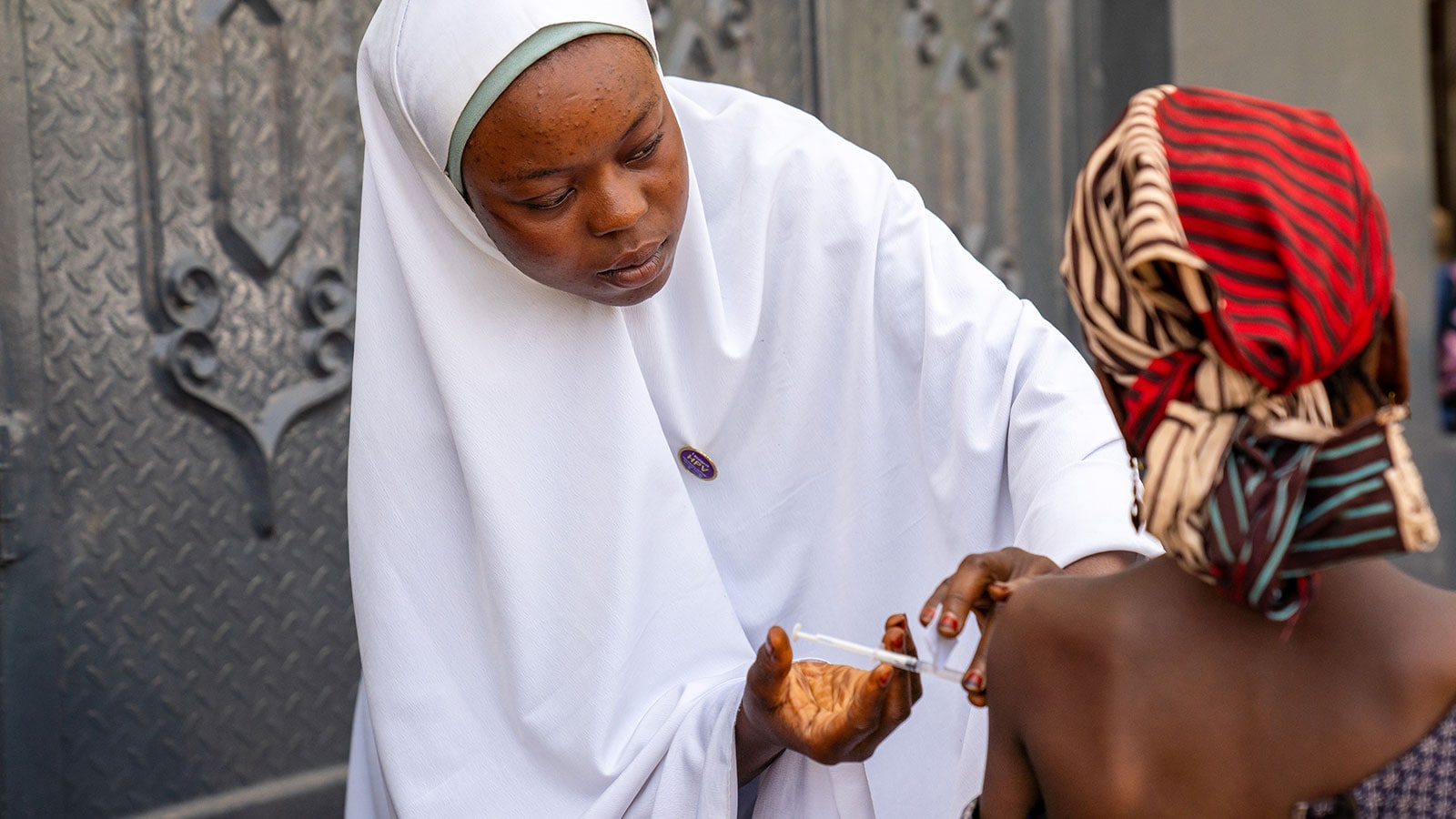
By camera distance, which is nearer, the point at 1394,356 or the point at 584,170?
the point at 1394,356

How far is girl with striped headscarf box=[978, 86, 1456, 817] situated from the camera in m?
1.22

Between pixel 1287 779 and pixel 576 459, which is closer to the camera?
pixel 1287 779

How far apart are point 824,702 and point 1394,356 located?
0.86m

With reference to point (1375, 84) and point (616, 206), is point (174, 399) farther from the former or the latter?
point (1375, 84)

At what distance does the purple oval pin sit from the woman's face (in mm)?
317

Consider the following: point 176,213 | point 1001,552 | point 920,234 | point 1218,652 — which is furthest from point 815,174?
point 176,213

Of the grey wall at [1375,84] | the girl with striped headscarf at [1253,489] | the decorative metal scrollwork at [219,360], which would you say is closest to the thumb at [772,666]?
the girl with striped headscarf at [1253,489]

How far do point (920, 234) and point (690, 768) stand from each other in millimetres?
931

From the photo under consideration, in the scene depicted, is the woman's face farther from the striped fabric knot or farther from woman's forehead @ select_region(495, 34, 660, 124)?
the striped fabric knot

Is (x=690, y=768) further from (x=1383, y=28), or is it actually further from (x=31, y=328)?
(x=1383, y=28)

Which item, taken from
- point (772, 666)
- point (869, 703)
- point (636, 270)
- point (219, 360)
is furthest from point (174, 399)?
point (869, 703)

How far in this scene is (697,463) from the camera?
2393 millimetres

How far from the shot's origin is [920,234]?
2.40 m

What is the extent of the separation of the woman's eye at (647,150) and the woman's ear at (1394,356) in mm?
1100
